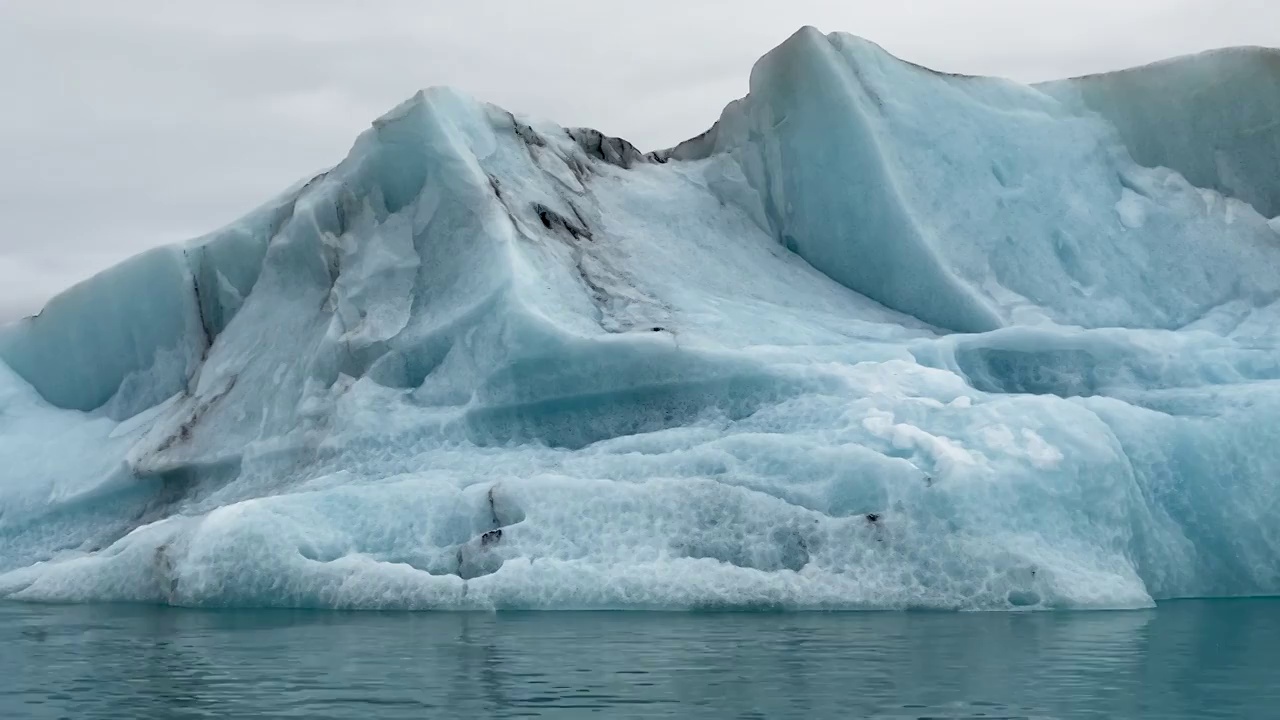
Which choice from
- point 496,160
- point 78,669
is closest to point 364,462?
point 496,160

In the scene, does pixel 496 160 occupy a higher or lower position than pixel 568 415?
higher

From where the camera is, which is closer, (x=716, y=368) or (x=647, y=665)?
(x=647, y=665)

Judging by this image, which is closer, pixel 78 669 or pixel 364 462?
pixel 78 669

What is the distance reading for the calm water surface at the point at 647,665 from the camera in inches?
201

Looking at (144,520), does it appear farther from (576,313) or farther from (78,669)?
(78,669)

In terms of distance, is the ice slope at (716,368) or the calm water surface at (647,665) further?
the ice slope at (716,368)

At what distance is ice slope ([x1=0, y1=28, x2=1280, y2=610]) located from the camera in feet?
31.6

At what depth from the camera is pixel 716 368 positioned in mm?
11273

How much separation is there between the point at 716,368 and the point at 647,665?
5256 mm

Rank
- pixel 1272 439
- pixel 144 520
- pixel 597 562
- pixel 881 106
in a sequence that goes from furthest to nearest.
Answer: pixel 881 106
pixel 144 520
pixel 1272 439
pixel 597 562

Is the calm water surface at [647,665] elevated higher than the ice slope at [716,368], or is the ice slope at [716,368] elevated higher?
the ice slope at [716,368]

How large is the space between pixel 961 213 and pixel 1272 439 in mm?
4221

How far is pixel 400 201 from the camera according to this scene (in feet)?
43.2

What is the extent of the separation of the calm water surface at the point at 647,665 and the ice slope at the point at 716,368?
2.85 ft
